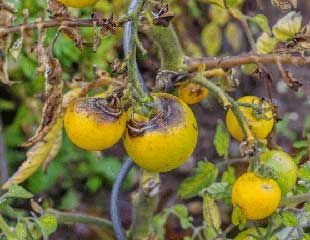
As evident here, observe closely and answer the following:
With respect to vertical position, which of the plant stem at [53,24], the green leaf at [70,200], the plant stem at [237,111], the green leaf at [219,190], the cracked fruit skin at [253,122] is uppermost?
the plant stem at [53,24]


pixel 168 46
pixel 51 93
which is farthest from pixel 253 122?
pixel 51 93

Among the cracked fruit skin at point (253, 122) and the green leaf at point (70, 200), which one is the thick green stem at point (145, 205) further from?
the green leaf at point (70, 200)

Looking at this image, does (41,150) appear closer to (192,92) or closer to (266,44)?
(192,92)

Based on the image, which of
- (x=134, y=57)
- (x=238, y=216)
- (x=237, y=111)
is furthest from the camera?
(x=238, y=216)

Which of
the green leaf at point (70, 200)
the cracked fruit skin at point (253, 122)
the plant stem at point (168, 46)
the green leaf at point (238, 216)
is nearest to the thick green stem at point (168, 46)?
the plant stem at point (168, 46)

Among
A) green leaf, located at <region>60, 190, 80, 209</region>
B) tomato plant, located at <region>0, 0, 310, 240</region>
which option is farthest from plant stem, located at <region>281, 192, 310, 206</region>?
green leaf, located at <region>60, 190, 80, 209</region>

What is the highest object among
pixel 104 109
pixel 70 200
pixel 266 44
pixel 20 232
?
pixel 104 109

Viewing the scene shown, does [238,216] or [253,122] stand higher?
[253,122]

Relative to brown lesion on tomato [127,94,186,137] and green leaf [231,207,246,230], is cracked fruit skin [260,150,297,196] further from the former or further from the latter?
brown lesion on tomato [127,94,186,137]
